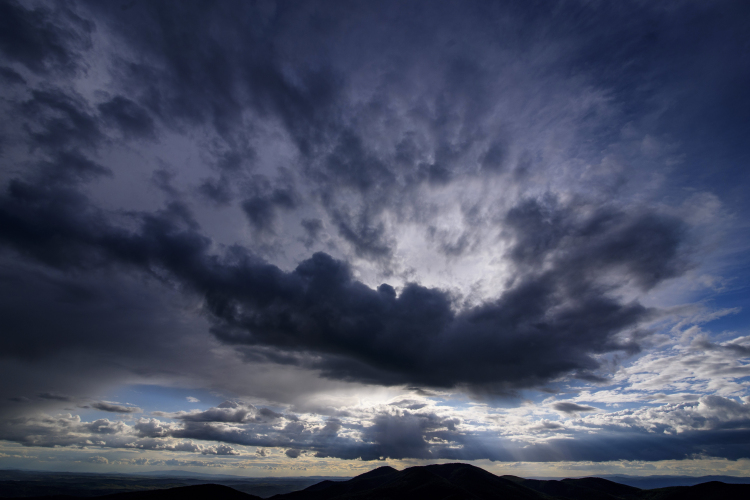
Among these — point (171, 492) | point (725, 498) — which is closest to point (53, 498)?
point (171, 492)

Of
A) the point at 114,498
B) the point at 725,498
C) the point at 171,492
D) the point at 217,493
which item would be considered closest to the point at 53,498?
the point at 114,498

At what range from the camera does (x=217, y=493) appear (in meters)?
182

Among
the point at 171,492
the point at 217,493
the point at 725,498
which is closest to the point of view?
the point at 171,492

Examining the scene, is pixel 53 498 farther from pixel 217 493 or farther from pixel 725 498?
pixel 725 498

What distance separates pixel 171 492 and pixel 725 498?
305384mm

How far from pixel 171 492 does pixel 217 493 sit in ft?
74.5

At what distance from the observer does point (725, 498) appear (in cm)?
19538

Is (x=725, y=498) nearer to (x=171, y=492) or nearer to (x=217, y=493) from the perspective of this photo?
(x=217, y=493)

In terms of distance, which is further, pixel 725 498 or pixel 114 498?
pixel 725 498

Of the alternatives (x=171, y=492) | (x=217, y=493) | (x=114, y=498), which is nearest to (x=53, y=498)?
(x=114, y=498)

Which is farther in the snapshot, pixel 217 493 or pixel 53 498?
pixel 53 498

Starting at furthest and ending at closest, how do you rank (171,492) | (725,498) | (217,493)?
(725,498) → (217,493) → (171,492)

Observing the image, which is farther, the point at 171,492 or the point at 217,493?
the point at 217,493

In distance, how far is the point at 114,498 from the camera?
17212 cm
